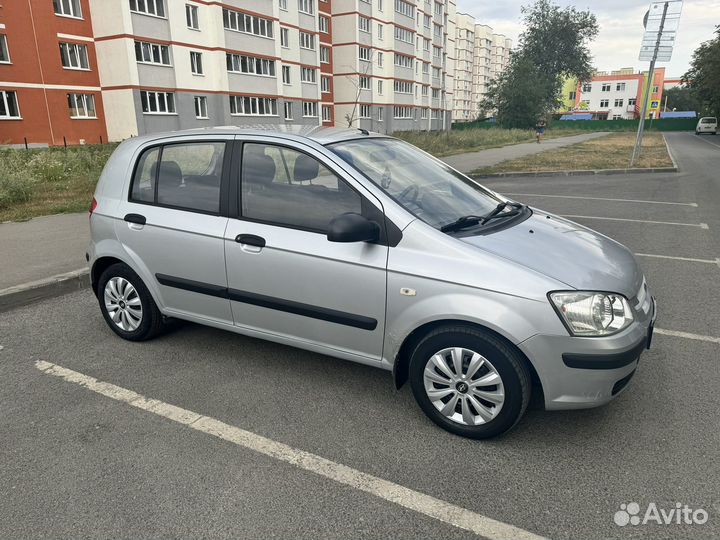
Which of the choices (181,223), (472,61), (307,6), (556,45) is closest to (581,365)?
(181,223)

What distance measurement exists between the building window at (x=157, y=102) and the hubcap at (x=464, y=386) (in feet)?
106

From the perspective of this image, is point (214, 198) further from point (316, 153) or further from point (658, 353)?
point (658, 353)

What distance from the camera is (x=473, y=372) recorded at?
9.27 feet

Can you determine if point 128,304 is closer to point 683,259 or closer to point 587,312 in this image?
point 587,312

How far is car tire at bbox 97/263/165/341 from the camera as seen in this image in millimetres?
4109

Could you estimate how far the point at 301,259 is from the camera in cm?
324

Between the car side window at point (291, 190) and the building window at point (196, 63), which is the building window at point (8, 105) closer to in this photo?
the building window at point (196, 63)

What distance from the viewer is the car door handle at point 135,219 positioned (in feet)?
12.9

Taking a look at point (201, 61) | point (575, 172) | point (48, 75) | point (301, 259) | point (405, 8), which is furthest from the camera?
point (405, 8)

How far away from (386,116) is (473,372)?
54727 mm

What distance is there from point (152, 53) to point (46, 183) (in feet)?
72.5

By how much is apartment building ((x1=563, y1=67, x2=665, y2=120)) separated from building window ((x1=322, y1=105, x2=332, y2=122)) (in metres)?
73.9

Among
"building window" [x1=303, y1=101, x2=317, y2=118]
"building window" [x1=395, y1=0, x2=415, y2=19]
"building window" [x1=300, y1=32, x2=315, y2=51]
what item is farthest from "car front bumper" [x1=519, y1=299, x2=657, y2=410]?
"building window" [x1=395, y1=0, x2=415, y2=19]

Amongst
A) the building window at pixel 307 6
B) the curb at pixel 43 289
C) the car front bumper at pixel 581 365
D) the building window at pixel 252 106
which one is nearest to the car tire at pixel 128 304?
the curb at pixel 43 289
